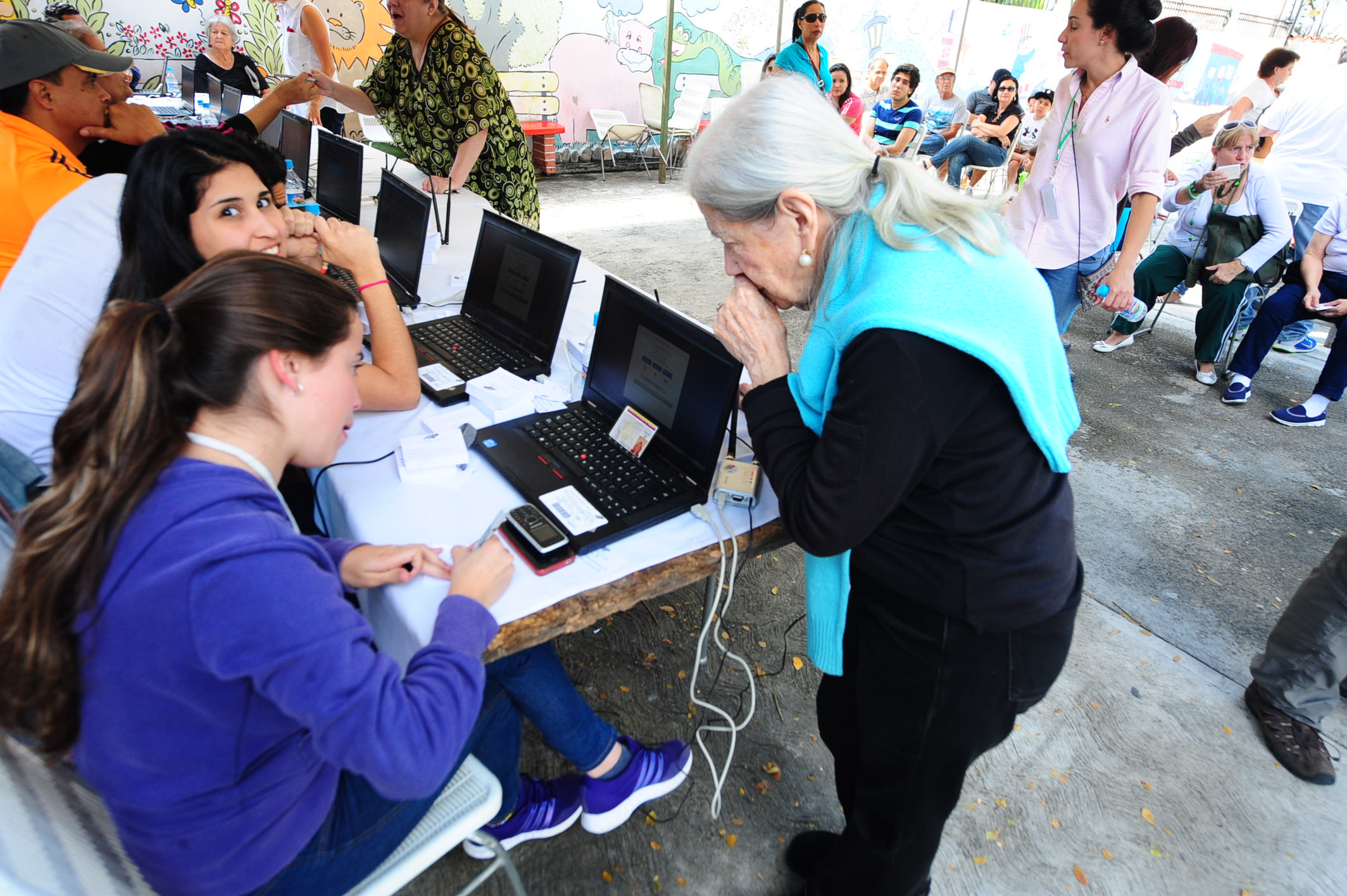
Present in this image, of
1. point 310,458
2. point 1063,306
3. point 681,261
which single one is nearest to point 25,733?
point 310,458

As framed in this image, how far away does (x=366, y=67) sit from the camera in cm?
703

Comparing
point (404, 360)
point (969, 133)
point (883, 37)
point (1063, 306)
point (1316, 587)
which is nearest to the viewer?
point (404, 360)

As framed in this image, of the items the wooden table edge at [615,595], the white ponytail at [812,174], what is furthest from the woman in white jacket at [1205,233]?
the wooden table edge at [615,595]

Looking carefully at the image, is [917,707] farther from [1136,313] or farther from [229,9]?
[229,9]

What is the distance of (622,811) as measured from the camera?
1.52 metres

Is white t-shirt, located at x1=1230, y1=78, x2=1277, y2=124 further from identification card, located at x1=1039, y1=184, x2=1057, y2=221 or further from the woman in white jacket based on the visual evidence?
identification card, located at x1=1039, y1=184, x2=1057, y2=221

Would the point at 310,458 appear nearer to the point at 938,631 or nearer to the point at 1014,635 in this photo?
the point at 938,631

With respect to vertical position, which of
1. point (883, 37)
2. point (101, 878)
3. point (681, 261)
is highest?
point (883, 37)

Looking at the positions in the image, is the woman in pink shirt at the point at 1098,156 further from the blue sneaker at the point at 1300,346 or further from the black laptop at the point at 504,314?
the blue sneaker at the point at 1300,346

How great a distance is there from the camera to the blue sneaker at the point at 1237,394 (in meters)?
3.80

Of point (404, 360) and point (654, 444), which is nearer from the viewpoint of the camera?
point (654, 444)

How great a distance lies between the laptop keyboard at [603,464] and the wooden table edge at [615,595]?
0.40 ft

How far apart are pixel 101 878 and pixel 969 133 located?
369 inches

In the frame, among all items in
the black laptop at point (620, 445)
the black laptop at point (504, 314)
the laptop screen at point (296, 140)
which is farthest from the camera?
the laptop screen at point (296, 140)
